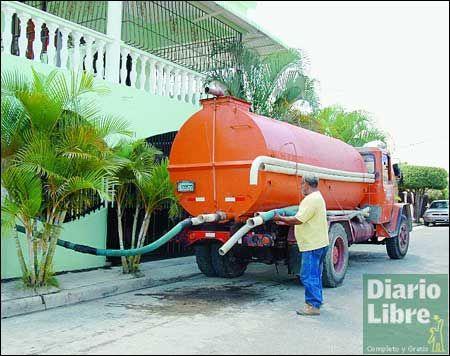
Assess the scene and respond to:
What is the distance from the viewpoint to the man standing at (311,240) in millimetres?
6316

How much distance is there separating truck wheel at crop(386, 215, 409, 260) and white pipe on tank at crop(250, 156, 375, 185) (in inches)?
111

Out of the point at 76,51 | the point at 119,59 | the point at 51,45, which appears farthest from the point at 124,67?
the point at 51,45

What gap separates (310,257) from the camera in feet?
20.9

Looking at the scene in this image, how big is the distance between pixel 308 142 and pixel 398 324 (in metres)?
3.64

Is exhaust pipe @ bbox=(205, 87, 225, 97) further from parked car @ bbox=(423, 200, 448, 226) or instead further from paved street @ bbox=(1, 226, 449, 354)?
parked car @ bbox=(423, 200, 448, 226)

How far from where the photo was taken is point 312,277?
6.32 m

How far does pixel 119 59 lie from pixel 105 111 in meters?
1.12

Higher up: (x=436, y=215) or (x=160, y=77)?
(x=160, y=77)

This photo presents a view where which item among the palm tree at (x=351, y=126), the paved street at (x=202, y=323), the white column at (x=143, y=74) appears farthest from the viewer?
the palm tree at (x=351, y=126)

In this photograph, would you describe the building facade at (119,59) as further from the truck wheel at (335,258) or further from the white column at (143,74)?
the truck wheel at (335,258)

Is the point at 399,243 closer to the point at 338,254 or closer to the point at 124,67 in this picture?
the point at 338,254

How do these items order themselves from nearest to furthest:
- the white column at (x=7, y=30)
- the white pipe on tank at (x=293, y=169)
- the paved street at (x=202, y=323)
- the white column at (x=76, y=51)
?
the paved street at (x=202, y=323)
the white pipe on tank at (x=293, y=169)
the white column at (x=7, y=30)
the white column at (x=76, y=51)

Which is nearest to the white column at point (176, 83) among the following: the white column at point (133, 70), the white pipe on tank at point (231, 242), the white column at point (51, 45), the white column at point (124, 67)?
the white column at point (133, 70)

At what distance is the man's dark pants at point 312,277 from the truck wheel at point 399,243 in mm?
6222
